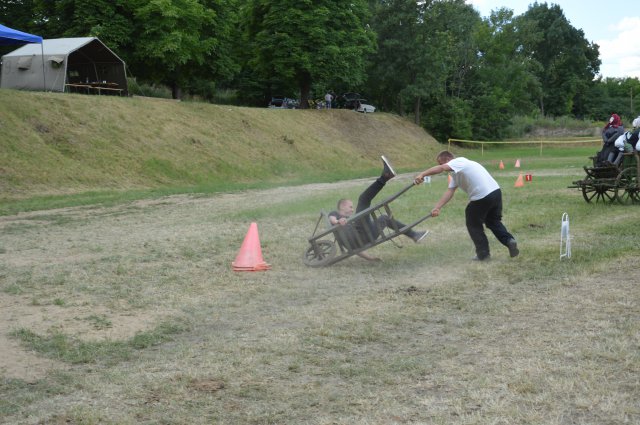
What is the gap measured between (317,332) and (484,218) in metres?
4.66

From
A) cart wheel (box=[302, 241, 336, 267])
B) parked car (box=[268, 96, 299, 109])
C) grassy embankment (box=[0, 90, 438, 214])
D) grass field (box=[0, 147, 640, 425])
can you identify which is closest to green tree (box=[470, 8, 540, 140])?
parked car (box=[268, 96, 299, 109])

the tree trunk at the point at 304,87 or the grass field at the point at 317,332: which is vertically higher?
the tree trunk at the point at 304,87

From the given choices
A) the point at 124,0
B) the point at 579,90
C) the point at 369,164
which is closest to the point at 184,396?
the point at 124,0

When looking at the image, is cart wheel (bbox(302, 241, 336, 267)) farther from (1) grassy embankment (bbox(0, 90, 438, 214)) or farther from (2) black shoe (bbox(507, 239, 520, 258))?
(1) grassy embankment (bbox(0, 90, 438, 214))

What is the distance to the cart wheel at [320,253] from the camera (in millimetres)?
11531

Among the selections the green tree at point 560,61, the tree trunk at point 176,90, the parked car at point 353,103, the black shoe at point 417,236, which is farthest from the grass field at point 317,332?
the green tree at point 560,61

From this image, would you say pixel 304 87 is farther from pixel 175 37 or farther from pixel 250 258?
pixel 250 258

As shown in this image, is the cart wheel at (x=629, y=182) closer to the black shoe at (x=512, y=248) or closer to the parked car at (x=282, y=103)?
the black shoe at (x=512, y=248)

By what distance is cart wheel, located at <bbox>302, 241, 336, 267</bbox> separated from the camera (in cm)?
1153

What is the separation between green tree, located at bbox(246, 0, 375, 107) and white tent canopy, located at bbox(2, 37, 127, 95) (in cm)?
1298

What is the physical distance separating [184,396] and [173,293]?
13.2ft

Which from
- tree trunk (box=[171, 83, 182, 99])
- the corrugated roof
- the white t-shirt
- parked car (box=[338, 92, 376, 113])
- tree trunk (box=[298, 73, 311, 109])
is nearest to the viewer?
the white t-shirt

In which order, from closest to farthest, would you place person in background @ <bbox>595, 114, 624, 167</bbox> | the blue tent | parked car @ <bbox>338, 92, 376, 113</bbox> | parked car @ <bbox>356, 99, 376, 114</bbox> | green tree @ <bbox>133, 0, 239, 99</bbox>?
person in background @ <bbox>595, 114, 624, 167</bbox> < the blue tent < green tree @ <bbox>133, 0, 239, 99</bbox> < parked car @ <bbox>356, 99, 376, 114</bbox> < parked car @ <bbox>338, 92, 376, 113</bbox>

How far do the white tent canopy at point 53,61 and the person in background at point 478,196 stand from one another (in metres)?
27.9
